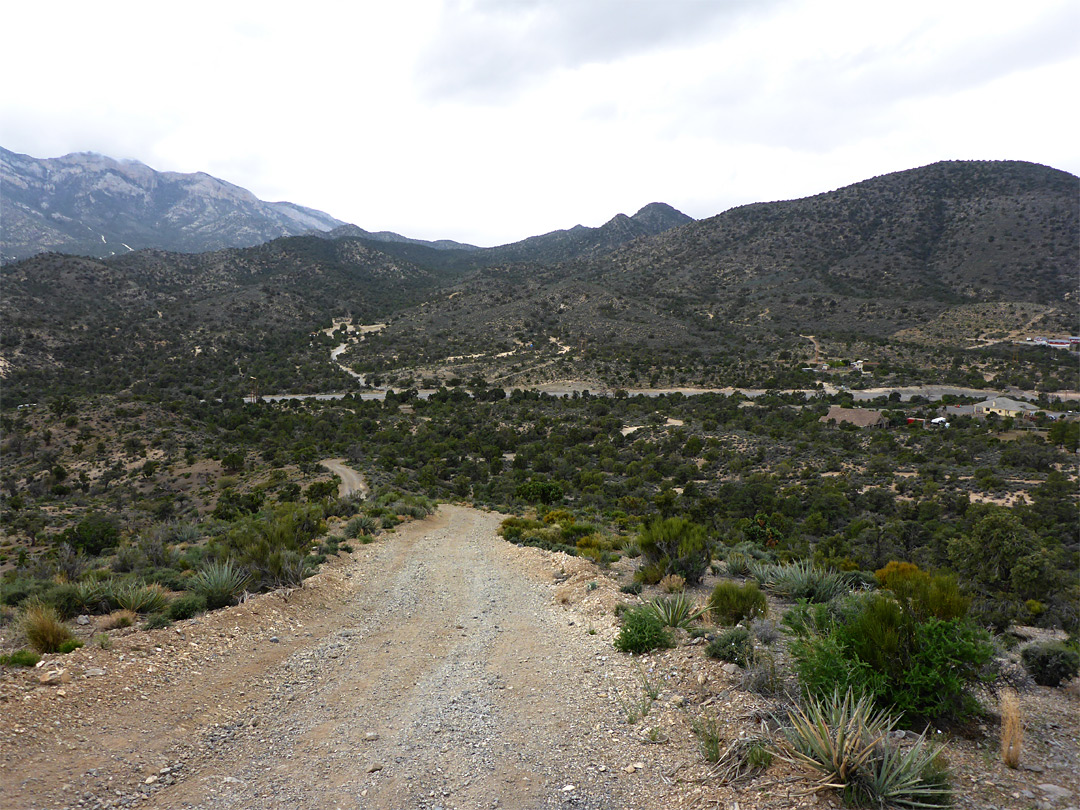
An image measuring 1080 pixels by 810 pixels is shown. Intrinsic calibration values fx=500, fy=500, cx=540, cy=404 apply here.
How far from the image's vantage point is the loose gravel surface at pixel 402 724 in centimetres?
394

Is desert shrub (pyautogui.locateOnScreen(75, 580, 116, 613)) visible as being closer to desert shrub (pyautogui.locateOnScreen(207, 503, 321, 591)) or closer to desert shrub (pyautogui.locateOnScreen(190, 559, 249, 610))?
desert shrub (pyautogui.locateOnScreen(190, 559, 249, 610))

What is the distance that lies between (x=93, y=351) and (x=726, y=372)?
84604 mm

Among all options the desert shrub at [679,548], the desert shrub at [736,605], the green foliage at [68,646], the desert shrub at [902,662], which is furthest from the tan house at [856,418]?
the green foliage at [68,646]

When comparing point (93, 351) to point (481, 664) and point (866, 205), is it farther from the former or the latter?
point (866, 205)

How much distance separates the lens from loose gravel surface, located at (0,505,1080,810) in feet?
12.9

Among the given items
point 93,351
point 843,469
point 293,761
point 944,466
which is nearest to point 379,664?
point 293,761

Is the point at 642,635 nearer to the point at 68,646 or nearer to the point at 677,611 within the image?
the point at 677,611

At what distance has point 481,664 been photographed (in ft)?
21.6

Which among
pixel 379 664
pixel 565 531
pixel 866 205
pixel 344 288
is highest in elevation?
pixel 866 205

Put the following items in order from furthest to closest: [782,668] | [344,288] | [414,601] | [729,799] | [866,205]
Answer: [344,288]
[866,205]
[414,601]
[782,668]
[729,799]

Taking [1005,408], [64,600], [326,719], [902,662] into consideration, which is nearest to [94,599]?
[64,600]

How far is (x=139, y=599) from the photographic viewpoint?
24.7 feet

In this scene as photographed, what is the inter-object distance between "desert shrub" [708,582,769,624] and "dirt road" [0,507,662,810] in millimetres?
1718

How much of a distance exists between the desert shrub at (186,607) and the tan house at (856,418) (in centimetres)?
4439
